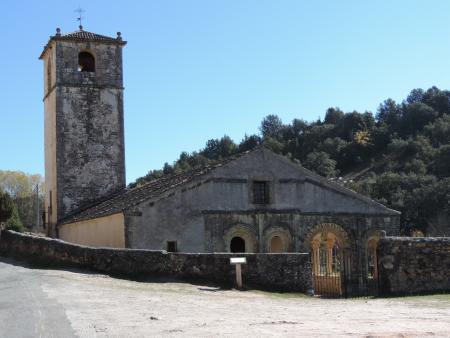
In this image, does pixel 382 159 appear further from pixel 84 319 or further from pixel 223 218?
pixel 84 319

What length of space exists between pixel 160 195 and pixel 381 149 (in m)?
65.6

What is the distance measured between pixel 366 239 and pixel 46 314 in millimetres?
21549

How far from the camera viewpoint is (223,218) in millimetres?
28516

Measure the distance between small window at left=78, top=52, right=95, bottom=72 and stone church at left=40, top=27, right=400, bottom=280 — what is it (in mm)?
66

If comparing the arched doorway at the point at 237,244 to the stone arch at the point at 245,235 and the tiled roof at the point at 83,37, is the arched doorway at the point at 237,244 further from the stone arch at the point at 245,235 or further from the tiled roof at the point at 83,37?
the tiled roof at the point at 83,37

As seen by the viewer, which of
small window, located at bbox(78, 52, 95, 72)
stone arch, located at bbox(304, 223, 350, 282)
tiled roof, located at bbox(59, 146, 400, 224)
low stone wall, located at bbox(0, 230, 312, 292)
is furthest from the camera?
small window, located at bbox(78, 52, 95, 72)

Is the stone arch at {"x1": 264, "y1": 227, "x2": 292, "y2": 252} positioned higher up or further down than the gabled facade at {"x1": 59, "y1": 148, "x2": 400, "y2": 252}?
further down

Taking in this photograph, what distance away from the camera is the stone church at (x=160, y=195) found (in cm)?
2755

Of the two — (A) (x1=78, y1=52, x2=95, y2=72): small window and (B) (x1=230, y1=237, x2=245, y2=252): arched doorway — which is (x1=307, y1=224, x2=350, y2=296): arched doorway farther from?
(A) (x1=78, y1=52, x2=95, y2=72): small window

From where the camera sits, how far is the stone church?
1085 inches

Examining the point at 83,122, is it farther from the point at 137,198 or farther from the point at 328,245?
the point at 328,245

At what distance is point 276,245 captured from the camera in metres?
30.5

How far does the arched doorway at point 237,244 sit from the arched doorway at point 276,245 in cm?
157

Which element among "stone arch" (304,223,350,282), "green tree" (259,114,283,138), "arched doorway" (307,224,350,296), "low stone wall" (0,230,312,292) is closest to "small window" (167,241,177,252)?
"low stone wall" (0,230,312,292)
